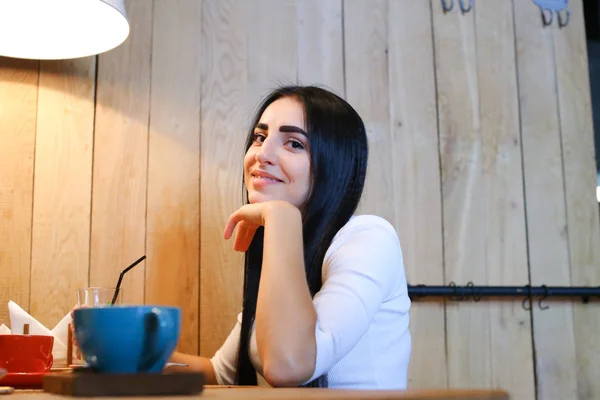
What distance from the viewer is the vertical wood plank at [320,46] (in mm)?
2010

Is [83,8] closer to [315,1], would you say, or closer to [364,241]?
[315,1]

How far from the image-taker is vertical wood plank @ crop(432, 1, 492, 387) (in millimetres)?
1993

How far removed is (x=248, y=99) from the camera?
1.94m

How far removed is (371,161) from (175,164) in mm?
550

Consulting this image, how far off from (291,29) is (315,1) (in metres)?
0.12

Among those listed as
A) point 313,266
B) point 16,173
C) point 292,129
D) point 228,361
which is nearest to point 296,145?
point 292,129

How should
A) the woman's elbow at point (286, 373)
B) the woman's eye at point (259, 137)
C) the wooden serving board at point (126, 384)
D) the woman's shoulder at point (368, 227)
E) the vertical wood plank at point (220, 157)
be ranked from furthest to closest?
1. the vertical wood plank at point (220, 157)
2. the woman's eye at point (259, 137)
3. the woman's shoulder at point (368, 227)
4. the woman's elbow at point (286, 373)
5. the wooden serving board at point (126, 384)

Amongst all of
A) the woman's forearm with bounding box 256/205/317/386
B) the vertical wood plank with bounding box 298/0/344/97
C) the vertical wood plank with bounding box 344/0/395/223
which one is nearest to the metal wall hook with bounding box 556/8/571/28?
the vertical wood plank with bounding box 344/0/395/223

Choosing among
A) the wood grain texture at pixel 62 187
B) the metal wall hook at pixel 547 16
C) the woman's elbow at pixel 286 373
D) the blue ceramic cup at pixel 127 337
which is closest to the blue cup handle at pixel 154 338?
the blue ceramic cup at pixel 127 337

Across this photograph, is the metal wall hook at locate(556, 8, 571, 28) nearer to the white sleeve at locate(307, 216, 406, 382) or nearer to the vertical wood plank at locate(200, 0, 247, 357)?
the vertical wood plank at locate(200, 0, 247, 357)

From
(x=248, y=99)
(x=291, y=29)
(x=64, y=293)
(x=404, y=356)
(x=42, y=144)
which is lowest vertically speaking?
(x=404, y=356)

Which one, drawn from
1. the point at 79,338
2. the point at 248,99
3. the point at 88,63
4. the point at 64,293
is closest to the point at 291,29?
the point at 248,99

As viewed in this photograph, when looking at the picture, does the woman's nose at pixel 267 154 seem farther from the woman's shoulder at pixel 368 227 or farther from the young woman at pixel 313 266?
the woman's shoulder at pixel 368 227

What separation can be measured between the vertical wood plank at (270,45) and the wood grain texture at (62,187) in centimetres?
43
